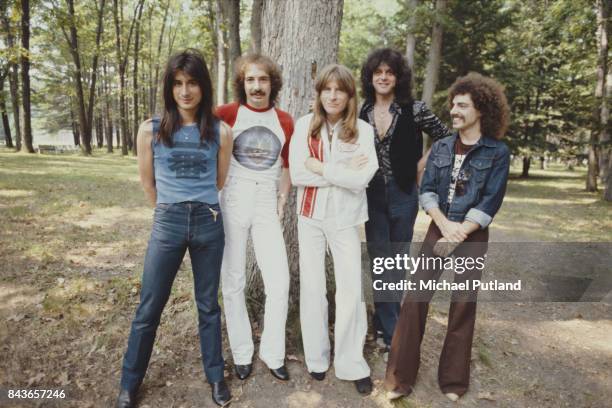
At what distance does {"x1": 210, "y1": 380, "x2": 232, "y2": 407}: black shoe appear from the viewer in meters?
2.93

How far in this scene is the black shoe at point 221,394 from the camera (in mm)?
2934

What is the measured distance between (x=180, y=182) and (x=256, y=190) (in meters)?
0.56

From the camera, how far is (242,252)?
9.91ft

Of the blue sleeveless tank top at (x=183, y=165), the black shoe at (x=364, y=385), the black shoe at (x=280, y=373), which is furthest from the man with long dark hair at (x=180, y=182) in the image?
the black shoe at (x=364, y=385)

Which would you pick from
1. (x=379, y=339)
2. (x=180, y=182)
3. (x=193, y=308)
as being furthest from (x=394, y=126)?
(x=193, y=308)

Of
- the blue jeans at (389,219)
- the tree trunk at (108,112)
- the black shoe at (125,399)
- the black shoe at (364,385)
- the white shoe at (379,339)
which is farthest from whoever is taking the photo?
the tree trunk at (108,112)

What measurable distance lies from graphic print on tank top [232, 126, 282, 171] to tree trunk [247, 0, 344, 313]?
605mm

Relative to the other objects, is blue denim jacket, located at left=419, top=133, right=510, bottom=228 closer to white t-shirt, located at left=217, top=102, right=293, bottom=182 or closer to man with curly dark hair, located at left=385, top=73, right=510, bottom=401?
man with curly dark hair, located at left=385, top=73, right=510, bottom=401

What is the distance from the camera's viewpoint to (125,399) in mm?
2852

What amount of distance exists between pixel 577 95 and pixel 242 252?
17.2 m

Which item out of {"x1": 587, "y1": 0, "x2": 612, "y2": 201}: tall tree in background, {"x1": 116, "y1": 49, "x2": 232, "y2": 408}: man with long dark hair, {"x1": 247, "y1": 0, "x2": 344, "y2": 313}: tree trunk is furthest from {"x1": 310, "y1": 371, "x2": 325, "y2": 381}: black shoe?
{"x1": 587, "y1": 0, "x2": 612, "y2": 201}: tall tree in background

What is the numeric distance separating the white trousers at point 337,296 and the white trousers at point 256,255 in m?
0.18

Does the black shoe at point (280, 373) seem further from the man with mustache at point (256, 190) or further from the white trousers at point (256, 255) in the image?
the man with mustache at point (256, 190)

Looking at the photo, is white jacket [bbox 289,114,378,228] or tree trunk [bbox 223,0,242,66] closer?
white jacket [bbox 289,114,378,228]
